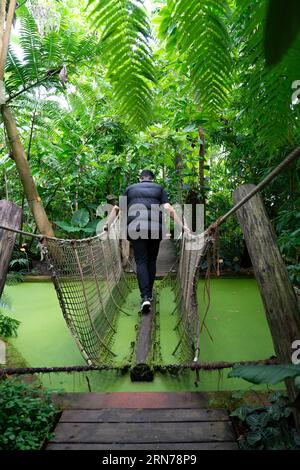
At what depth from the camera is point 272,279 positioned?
1344 mm

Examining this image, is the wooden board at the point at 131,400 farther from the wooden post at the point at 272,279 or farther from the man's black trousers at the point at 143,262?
the man's black trousers at the point at 143,262

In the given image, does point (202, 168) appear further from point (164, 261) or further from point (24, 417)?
point (24, 417)

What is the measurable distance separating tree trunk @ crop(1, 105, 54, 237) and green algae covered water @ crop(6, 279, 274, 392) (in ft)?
2.57

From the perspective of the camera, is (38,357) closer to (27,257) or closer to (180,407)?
(180,407)

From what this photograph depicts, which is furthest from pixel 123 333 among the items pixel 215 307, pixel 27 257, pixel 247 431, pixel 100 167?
pixel 100 167

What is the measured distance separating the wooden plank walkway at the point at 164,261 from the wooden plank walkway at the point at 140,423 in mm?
2361

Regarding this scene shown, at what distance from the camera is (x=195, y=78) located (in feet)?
1.82

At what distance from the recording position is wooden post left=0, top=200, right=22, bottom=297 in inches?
58.0

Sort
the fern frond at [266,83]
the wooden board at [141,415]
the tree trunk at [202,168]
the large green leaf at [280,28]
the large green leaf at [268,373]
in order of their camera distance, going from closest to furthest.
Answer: the large green leaf at [280,28]
the fern frond at [266,83]
the large green leaf at [268,373]
the wooden board at [141,415]
the tree trunk at [202,168]

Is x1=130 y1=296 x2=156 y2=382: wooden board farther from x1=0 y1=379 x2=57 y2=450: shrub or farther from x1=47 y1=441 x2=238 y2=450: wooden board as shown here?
x1=47 y1=441 x2=238 y2=450: wooden board

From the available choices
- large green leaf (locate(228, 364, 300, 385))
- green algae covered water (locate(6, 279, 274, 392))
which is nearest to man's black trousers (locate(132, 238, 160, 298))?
green algae covered water (locate(6, 279, 274, 392))

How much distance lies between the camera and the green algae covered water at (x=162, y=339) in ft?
6.44

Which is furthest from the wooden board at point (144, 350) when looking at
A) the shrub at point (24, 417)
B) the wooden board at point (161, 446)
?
the wooden board at point (161, 446)
